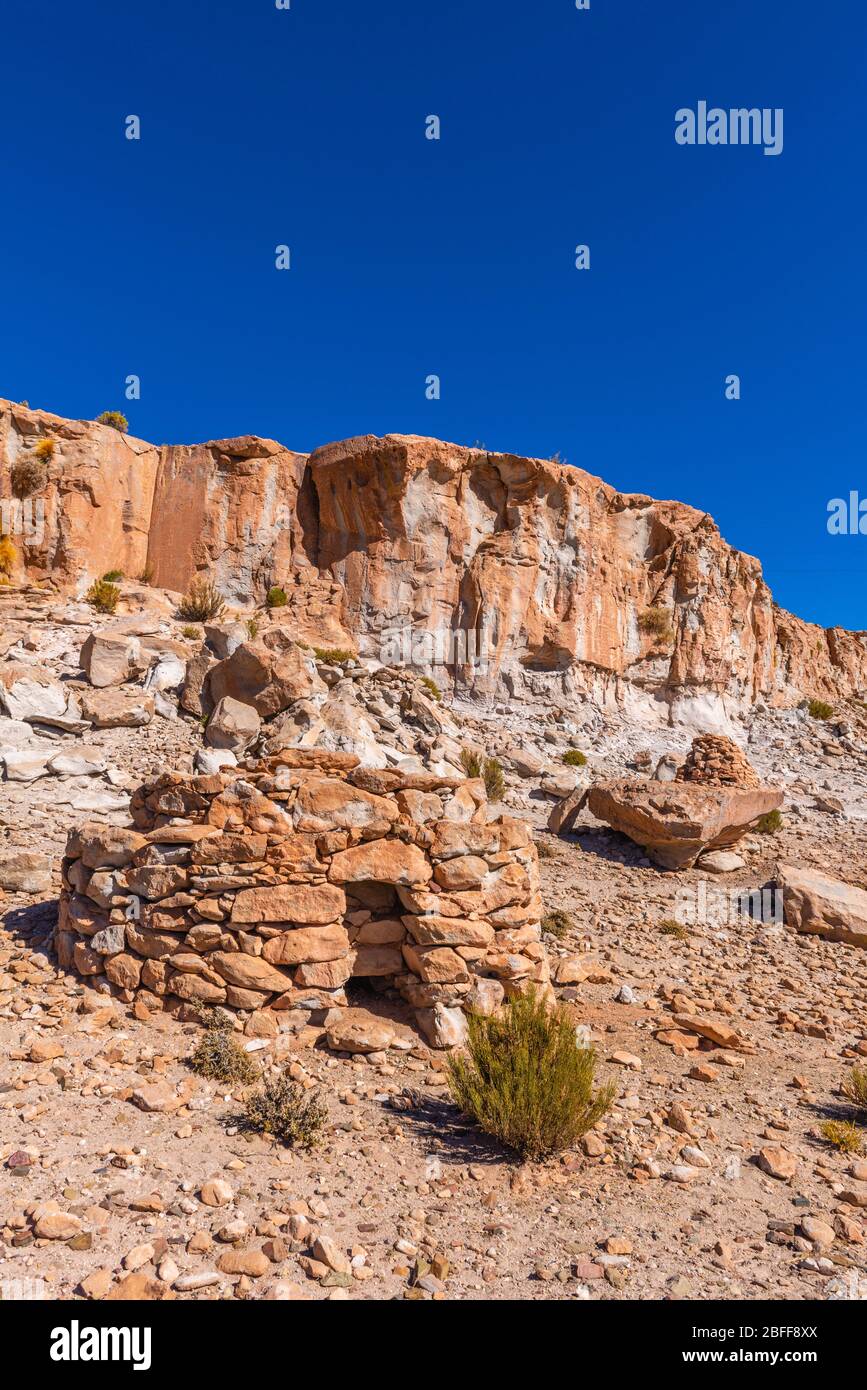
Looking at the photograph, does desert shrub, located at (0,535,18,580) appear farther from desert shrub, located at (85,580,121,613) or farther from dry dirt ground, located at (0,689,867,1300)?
dry dirt ground, located at (0,689,867,1300)

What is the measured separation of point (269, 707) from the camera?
13.0m

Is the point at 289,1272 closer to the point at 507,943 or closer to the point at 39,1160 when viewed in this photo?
the point at 39,1160

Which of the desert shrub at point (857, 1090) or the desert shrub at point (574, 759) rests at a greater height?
the desert shrub at point (574, 759)

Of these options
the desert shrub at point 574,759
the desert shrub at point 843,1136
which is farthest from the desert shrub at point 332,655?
the desert shrub at point 843,1136

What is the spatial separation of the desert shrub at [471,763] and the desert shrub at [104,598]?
9855 millimetres

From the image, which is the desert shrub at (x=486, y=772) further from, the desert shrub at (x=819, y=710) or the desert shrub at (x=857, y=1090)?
the desert shrub at (x=819, y=710)

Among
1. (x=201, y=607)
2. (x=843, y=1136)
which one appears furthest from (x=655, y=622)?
(x=843, y=1136)

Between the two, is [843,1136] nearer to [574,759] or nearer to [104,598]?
[574,759]

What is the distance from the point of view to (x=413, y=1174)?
3.68m

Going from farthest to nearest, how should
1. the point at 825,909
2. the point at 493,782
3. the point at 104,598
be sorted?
the point at 104,598 < the point at 493,782 < the point at 825,909

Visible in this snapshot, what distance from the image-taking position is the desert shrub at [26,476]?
19.9 metres

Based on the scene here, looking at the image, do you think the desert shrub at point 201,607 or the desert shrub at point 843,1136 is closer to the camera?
the desert shrub at point 843,1136

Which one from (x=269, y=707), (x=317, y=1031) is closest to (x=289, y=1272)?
(x=317, y=1031)

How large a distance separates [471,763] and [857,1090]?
10.3 meters
